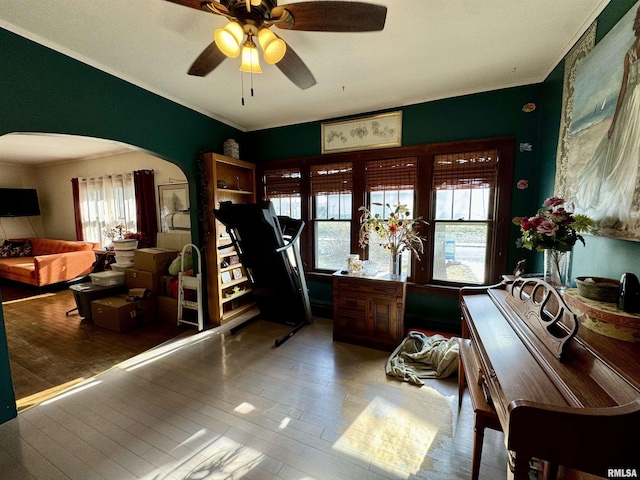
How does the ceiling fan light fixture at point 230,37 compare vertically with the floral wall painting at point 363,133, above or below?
below

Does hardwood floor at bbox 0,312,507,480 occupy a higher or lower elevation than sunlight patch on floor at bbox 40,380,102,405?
higher

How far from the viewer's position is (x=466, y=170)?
2.84 meters

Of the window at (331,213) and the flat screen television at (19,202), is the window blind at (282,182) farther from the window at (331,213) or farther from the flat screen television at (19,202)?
the flat screen television at (19,202)

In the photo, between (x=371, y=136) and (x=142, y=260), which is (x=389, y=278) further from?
(x=142, y=260)

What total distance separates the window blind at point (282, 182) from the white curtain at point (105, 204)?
10.1ft

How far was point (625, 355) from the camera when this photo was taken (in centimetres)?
89

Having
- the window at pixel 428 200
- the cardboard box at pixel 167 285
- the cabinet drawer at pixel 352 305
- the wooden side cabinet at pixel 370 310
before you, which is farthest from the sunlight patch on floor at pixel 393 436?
the cardboard box at pixel 167 285

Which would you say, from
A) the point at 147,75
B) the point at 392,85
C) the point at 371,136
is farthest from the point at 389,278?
the point at 147,75

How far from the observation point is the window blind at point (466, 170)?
275cm

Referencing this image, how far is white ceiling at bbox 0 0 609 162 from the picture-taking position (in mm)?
1651

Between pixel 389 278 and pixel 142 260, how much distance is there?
3.59 metres

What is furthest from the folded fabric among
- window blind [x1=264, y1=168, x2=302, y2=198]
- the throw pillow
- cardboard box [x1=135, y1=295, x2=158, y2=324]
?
the throw pillow

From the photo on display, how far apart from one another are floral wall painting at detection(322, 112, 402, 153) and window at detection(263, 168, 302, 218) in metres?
0.65

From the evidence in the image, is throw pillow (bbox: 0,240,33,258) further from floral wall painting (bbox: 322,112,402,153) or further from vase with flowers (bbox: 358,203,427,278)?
vase with flowers (bbox: 358,203,427,278)
